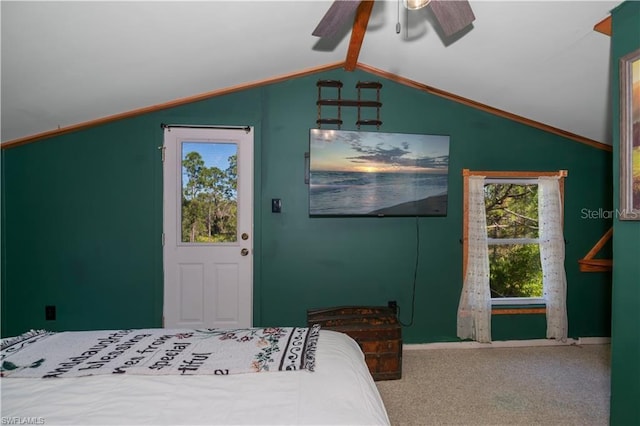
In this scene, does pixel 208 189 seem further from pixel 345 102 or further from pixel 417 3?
pixel 417 3

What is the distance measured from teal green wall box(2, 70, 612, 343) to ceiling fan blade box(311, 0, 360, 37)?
4.99 ft

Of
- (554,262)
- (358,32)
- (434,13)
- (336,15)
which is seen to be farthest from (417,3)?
(554,262)

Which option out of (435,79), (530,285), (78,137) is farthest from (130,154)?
(530,285)

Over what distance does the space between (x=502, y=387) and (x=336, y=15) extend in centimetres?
282

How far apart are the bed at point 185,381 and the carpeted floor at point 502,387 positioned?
1.02 m

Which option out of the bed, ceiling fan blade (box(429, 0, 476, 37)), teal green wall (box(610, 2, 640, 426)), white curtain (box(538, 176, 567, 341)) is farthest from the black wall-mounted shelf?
the bed

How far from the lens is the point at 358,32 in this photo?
99.1 inches

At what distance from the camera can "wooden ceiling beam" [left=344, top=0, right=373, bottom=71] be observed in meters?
2.23

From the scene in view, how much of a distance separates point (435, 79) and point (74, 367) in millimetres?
3290

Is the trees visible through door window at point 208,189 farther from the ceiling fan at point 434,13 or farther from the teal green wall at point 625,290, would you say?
the teal green wall at point 625,290

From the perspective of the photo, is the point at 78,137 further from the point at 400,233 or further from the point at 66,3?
the point at 400,233

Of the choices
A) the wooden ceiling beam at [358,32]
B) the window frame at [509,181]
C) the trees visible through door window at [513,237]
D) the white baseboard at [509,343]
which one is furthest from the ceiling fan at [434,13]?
the white baseboard at [509,343]

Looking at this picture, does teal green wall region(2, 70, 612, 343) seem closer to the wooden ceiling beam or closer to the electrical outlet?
the electrical outlet

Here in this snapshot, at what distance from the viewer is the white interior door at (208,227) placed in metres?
3.12
